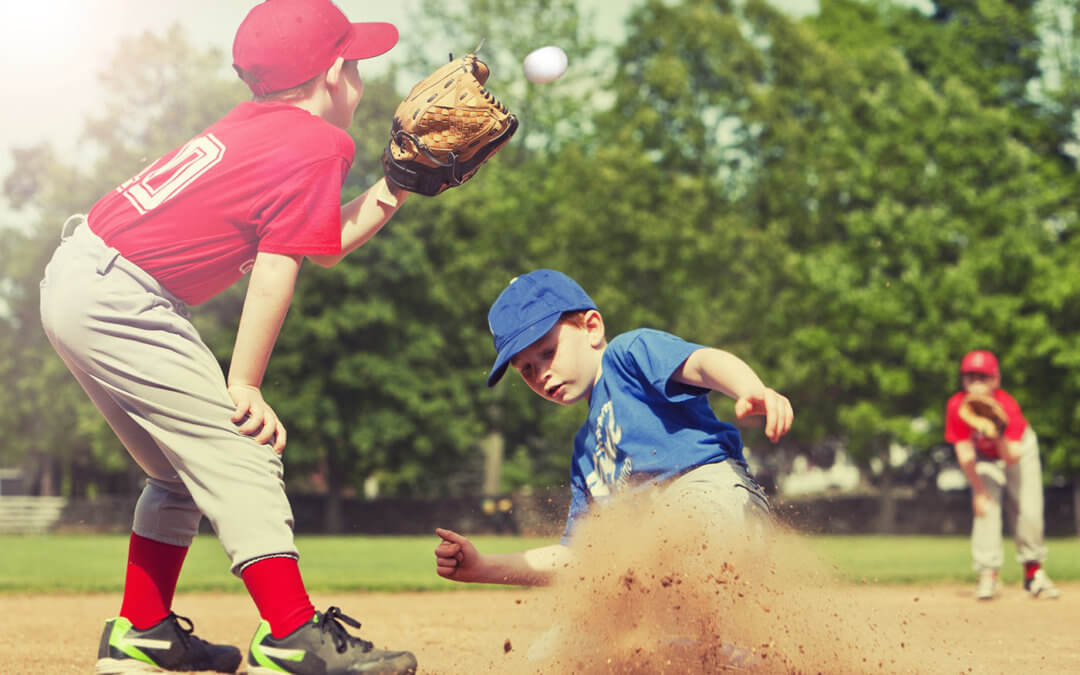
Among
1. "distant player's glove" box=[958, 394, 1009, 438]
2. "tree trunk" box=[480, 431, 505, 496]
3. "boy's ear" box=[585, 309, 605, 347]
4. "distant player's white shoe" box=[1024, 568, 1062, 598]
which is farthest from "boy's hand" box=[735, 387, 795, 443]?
"tree trunk" box=[480, 431, 505, 496]

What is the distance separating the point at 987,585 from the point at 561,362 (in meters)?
5.34

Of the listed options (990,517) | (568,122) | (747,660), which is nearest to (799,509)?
(747,660)

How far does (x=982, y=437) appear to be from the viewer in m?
8.46

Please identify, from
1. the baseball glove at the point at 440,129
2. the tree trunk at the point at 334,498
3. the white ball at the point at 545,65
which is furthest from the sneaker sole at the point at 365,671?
the tree trunk at the point at 334,498

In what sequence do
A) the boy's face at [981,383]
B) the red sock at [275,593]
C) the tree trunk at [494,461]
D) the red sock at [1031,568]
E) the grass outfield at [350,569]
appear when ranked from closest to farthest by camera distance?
the red sock at [275,593]
the red sock at [1031,568]
the boy's face at [981,383]
the grass outfield at [350,569]
the tree trunk at [494,461]

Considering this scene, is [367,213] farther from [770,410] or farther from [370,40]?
[770,410]

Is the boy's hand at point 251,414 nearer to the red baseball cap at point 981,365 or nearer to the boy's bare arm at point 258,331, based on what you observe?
the boy's bare arm at point 258,331

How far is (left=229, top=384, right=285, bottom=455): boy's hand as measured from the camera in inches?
137

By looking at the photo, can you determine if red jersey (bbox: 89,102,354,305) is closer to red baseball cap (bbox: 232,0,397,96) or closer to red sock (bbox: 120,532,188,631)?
red baseball cap (bbox: 232,0,397,96)

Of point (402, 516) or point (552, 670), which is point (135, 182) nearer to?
point (552, 670)

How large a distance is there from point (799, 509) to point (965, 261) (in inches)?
930

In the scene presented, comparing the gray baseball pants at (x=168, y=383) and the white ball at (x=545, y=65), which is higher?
the white ball at (x=545, y=65)

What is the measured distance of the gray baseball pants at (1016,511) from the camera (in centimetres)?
807

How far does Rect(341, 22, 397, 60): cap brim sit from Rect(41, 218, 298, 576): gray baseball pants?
3.38 ft
